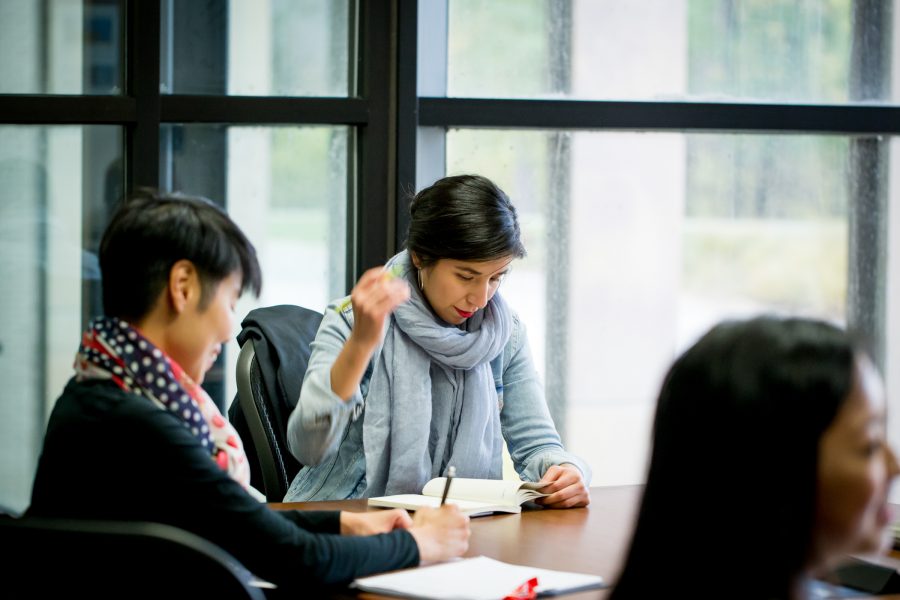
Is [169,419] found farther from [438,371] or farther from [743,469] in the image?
[438,371]

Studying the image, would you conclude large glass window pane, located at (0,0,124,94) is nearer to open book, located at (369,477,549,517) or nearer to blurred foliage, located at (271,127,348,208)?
blurred foliage, located at (271,127,348,208)

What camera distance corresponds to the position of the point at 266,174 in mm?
3000

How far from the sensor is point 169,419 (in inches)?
53.9

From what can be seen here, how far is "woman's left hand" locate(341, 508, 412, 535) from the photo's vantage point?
1701 millimetres

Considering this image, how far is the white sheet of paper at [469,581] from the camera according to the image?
1.43m

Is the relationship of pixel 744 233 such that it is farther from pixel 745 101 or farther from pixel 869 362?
pixel 869 362

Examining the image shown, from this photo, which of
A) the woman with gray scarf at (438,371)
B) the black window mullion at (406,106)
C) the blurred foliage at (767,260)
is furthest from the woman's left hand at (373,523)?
the blurred foliage at (767,260)

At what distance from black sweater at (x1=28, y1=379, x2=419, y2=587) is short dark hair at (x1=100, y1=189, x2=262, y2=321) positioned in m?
0.13

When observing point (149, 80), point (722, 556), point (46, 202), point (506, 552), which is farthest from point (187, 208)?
point (46, 202)

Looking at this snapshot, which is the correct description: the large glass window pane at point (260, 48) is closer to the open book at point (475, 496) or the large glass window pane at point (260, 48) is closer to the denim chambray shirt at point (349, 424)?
the denim chambray shirt at point (349, 424)

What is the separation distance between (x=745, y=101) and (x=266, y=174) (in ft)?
4.47

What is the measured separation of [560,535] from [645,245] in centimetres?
154

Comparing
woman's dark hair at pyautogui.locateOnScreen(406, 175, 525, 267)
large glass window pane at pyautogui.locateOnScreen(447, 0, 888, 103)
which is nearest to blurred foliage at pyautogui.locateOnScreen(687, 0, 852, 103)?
large glass window pane at pyautogui.locateOnScreen(447, 0, 888, 103)

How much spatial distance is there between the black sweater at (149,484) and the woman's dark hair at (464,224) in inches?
34.6
